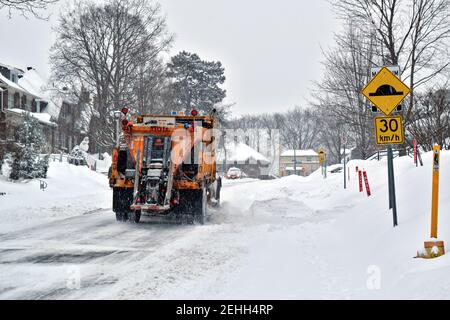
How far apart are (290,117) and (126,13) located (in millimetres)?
74303

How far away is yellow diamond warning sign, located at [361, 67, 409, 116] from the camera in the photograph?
321 inches

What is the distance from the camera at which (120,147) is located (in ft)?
37.3

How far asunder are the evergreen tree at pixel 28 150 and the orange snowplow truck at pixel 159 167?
12.0m

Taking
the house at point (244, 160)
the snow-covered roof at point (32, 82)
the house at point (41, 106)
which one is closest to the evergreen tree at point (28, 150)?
the house at point (41, 106)

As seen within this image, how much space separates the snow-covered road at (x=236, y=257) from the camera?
507 cm

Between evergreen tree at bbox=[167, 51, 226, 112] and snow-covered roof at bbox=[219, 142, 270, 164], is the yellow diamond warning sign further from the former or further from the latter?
snow-covered roof at bbox=[219, 142, 270, 164]

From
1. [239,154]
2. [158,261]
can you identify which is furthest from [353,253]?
[239,154]

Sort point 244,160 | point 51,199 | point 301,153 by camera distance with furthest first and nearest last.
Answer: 1. point 301,153
2. point 244,160
3. point 51,199

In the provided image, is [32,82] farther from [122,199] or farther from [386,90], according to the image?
[386,90]

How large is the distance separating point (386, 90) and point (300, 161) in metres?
94.4

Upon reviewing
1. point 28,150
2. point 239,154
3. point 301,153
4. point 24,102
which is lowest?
point 28,150

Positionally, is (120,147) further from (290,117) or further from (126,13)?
(290,117)

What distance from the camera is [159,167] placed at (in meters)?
10.9

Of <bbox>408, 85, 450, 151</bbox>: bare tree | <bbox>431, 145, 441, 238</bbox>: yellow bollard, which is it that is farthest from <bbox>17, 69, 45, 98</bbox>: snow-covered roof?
<bbox>431, 145, 441, 238</bbox>: yellow bollard
